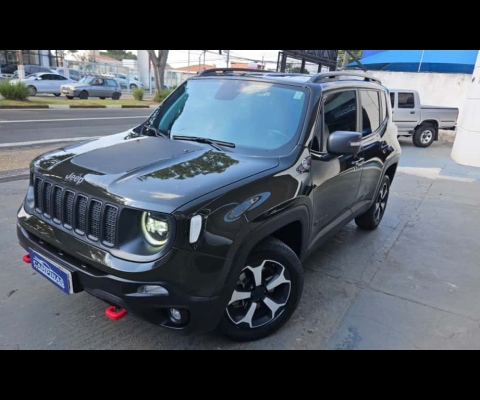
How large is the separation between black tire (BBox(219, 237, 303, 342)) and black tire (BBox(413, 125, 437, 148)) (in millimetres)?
11931

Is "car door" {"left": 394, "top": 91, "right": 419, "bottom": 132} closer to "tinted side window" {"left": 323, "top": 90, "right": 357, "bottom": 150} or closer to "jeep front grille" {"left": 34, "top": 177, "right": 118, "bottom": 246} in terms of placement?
"tinted side window" {"left": 323, "top": 90, "right": 357, "bottom": 150}

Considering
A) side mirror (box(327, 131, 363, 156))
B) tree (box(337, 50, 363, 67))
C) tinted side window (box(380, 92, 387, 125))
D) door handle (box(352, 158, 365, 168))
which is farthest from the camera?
tree (box(337, 50, 363, 67))

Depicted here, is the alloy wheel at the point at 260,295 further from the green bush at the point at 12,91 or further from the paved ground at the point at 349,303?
the green bush at the point at 12,91

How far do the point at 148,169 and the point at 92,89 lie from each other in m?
24.7

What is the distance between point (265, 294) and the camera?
2.75m

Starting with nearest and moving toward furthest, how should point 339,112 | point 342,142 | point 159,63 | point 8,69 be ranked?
point 342,142 → point 339,112 → point 159,63 → point 8,69

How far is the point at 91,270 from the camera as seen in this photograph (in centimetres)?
227

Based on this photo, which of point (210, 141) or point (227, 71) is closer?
point (210, 141)

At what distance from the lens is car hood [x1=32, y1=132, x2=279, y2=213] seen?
7.14 feet

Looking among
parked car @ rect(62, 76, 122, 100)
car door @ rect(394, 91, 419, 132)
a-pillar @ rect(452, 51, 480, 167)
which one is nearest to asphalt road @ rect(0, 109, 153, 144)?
parked car @ rect(62, 76, 122, 100)

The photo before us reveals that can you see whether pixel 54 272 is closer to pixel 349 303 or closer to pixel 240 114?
pixel 240 114

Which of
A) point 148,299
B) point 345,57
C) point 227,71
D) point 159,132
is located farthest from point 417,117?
point 148,299

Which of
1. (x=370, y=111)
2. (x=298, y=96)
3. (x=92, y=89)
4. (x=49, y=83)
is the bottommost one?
(x=92, y=89)
